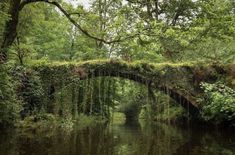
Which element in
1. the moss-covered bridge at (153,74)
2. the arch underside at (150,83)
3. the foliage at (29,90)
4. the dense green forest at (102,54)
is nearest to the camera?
the dense green forest at (102,54)

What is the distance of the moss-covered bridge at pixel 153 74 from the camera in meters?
17.7

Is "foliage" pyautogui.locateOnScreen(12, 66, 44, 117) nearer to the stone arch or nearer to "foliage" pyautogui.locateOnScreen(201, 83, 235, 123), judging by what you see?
the stone arch

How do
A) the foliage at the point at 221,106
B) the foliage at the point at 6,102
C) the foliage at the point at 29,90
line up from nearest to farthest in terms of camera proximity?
the foliage at the point at 6,102, the foliage at the point at 221,106, the foliage at the point at 29,90

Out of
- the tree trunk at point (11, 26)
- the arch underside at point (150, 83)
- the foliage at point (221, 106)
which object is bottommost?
the foliage at point (221, 106)

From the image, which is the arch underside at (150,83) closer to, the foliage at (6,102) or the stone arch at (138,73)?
the stone arch at (138,73)

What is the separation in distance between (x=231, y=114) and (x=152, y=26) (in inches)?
189

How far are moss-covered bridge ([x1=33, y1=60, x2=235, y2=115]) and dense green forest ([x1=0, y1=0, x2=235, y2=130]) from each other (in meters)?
0.05

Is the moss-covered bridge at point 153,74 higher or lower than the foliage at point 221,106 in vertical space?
higher

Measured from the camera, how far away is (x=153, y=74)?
59.0 feet

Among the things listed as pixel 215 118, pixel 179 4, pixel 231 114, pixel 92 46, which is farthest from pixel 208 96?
pixel 92 46

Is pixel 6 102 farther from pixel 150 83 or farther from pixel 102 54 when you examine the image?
pixel 102 54

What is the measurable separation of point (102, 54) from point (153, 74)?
24.9ft

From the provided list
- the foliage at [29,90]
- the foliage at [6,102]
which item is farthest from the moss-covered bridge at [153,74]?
the foliage at [6,102]

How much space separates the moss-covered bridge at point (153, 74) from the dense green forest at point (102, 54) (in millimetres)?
52
